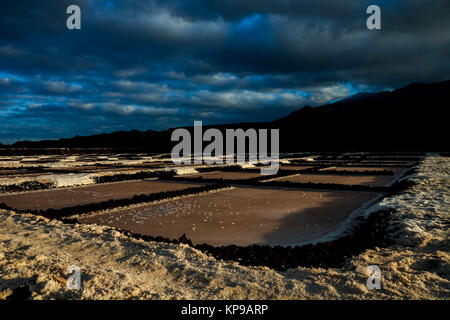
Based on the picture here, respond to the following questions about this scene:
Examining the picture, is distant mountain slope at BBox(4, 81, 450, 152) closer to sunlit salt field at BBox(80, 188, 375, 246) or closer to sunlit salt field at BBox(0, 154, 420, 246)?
sunlit salt field at BBox(0, 154, 420, 246)

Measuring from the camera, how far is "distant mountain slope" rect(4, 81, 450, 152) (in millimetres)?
59156

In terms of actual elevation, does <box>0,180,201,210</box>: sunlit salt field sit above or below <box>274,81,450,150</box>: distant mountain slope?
below

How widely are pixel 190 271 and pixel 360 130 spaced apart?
73.2 m

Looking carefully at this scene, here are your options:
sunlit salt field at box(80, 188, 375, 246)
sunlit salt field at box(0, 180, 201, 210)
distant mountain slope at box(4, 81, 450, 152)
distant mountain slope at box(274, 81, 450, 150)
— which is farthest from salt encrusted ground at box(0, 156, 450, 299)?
distant mountain slope at box(274, 81, 450, 150)

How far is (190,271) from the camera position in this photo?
3688mm

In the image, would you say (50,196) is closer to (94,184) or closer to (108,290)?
(94,184)

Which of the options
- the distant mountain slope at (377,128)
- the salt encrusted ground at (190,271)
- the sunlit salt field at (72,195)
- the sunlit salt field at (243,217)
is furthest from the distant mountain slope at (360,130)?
the salt encrusted ground at (190,271)

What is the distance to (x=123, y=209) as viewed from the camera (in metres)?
8.00

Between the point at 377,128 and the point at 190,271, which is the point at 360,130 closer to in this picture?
the point at 377,128

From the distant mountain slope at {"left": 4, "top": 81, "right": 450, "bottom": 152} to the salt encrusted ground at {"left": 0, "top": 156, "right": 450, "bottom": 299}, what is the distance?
5323cm

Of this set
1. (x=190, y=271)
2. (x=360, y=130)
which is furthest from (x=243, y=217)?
(x=360, y=130)

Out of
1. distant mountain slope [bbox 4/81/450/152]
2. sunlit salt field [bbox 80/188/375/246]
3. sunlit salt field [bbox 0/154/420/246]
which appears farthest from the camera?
distant mountain slope [bbox 4/81/450/152]
